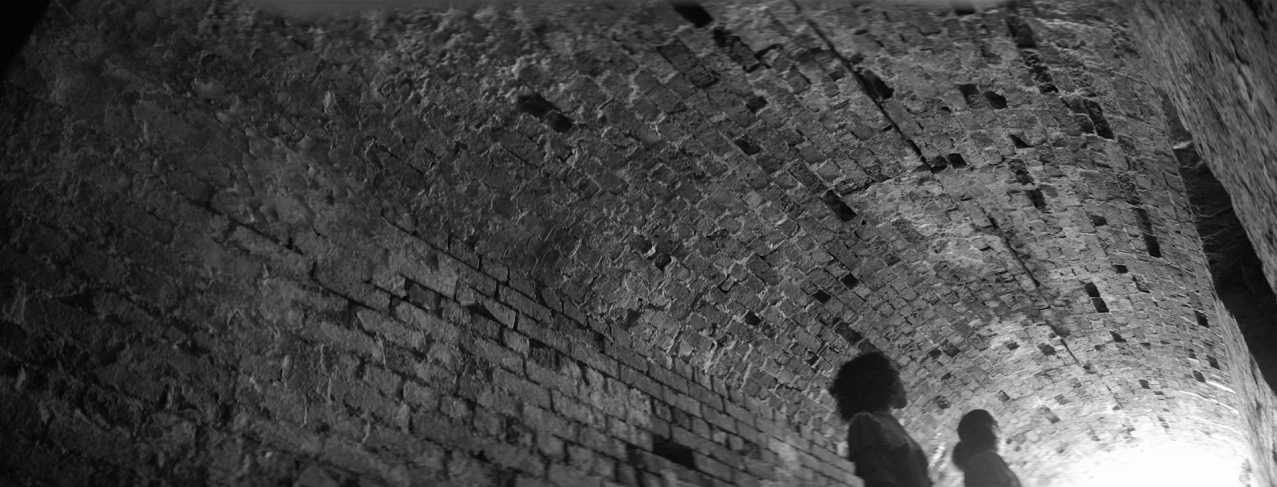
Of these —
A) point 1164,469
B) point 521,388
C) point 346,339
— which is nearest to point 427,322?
point 346,339

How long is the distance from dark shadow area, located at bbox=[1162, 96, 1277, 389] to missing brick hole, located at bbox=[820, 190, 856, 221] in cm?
147

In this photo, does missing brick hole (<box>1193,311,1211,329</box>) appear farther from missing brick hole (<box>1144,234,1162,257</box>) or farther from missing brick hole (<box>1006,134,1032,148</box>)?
missing brick hole (<box>1006,134,1032,148</box>)

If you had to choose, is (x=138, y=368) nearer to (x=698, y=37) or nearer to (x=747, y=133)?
(x=698, y=37)

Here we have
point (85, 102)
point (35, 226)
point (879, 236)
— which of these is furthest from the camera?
point (879, 236)

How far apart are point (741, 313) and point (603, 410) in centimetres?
113

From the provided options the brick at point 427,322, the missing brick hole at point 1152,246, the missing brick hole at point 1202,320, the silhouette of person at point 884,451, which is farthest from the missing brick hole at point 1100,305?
the brick at point 427,322

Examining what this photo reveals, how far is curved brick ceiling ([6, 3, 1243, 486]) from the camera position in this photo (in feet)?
10.2

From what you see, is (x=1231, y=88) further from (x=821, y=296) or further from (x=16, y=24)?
(x=16, y=24)

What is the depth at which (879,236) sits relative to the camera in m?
4.73

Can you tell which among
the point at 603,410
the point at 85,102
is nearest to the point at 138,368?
the point at 85,102

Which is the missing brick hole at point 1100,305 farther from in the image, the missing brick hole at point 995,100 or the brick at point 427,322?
the brick at point 427,322

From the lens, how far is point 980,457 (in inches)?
178

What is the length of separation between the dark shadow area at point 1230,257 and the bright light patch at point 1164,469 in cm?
455

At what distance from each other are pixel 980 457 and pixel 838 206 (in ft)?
4.80
